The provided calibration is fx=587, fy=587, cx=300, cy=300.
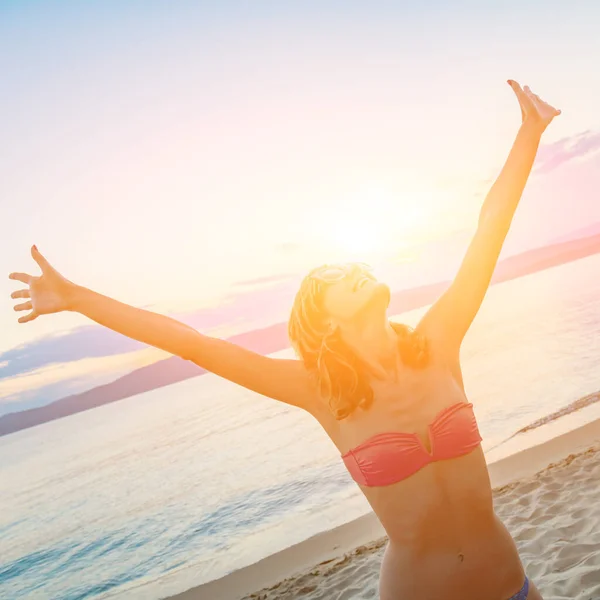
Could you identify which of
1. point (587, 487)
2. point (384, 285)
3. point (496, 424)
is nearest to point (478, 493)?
point (384, 285)

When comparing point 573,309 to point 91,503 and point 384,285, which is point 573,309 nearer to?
point 91,503

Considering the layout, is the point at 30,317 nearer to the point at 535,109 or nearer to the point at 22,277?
the point at 22,277

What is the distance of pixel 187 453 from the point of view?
31.3m

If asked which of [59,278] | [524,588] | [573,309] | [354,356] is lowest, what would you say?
[573,309]

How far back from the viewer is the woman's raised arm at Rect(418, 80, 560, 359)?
8.78ft

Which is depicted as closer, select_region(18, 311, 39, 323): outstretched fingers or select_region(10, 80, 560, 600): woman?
select_region(10, 80, 560, 600): woman

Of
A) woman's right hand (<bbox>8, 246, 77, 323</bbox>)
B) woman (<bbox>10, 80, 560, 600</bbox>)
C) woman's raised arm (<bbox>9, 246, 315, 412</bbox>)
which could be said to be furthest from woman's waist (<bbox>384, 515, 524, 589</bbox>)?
woman's right hand (<bbox>8, 246, 77, 323</bbox>)

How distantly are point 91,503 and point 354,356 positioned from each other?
80.7 ft

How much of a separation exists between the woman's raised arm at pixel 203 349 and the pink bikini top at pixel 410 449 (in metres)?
0.39

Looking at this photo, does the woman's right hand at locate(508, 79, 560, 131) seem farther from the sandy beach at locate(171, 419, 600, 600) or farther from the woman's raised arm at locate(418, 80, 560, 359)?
the sandy beach at locate(171, 419, 600, 600)

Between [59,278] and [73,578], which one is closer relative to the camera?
[59,278]

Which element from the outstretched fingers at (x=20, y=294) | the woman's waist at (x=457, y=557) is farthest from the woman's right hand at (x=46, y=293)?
the woman's waist at (x=457, y=557)

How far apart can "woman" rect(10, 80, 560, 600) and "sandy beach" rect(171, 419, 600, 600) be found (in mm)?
3002

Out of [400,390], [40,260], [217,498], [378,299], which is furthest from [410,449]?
[217,498]
